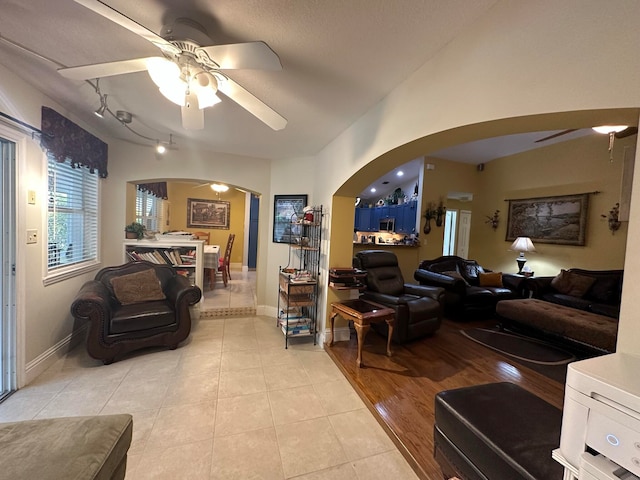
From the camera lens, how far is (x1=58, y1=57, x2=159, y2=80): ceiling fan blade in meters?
1.30

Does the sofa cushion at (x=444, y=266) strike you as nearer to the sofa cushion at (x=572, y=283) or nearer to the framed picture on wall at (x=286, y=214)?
the sofa cushion at (x=572, y=283)

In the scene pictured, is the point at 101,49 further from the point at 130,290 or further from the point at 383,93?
the point at 130,290

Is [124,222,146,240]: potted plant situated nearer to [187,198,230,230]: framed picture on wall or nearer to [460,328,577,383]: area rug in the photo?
[187,198,230,230]: framed picture on wall

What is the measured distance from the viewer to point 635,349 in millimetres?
787

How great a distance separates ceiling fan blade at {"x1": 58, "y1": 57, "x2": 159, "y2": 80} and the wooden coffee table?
2.40 metres

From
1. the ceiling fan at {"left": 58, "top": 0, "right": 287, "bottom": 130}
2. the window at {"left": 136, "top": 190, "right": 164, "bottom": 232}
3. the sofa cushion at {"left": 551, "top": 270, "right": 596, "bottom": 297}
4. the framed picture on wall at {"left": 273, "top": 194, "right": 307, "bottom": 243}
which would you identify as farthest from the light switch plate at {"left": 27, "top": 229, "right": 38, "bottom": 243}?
the sofa cushion at {"left": 551, "top": 270, "right": 596, "bottom": 297}

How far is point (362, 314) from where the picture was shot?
247 centimetres

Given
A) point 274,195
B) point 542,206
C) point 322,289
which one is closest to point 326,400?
point 322,289

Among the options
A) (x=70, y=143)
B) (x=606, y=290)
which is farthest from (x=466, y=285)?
(x=70, y=143)

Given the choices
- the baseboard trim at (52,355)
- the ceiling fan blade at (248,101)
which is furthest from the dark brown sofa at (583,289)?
the baseboard trim at (52,355)

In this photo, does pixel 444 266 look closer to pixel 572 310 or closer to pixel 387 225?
pixel 572 310

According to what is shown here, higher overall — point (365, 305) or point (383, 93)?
point (383, 93)

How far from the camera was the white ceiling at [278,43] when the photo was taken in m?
1.23

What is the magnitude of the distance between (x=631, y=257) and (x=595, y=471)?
2.06 feet
